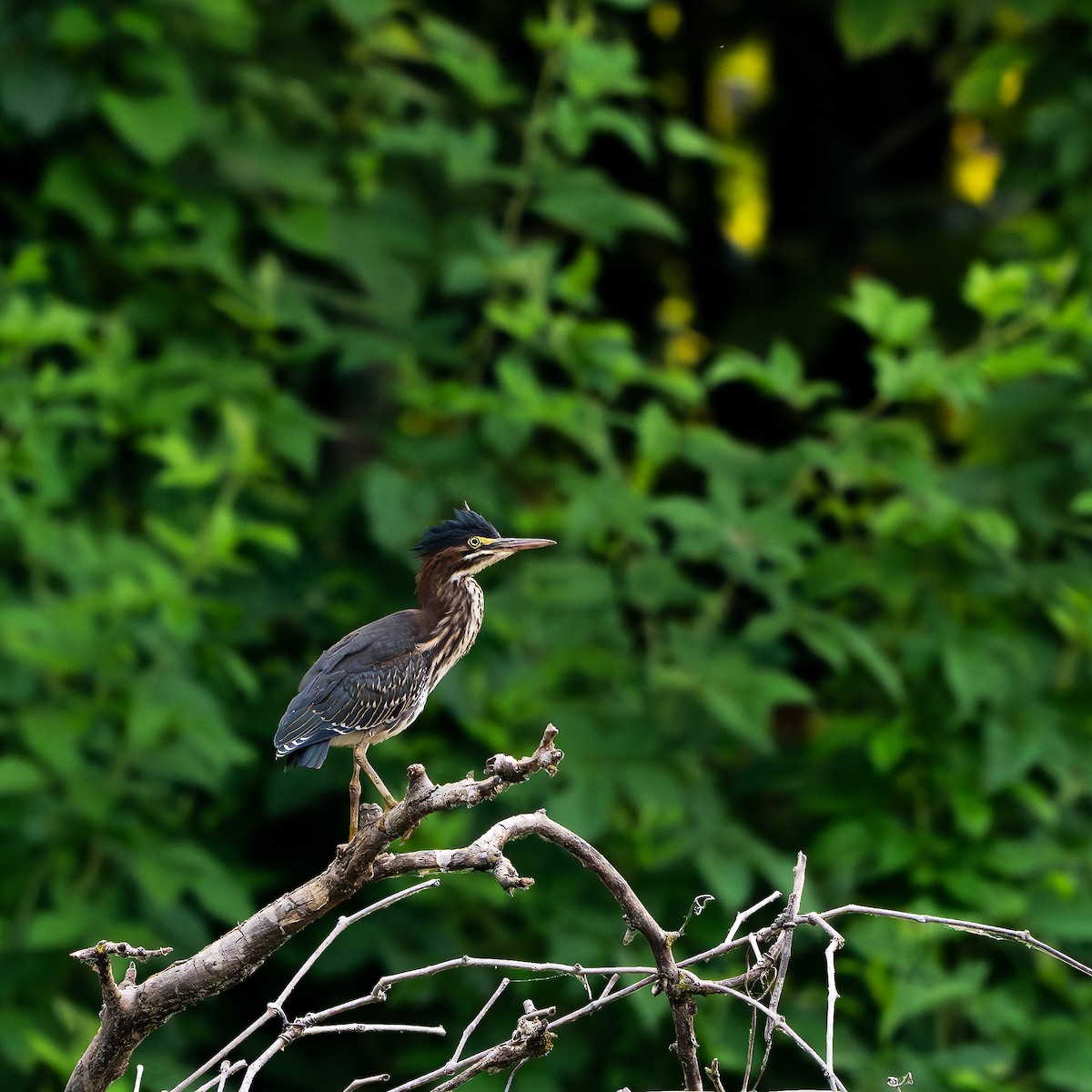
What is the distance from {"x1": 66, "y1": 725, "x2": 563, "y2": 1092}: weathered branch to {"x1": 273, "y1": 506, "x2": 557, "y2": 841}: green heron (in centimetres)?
10

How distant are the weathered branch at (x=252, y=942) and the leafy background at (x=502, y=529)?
1.99 m

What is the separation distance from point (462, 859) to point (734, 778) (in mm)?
3292

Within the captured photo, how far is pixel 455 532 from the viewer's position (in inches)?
87.7

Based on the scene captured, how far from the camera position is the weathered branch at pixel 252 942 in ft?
6.55

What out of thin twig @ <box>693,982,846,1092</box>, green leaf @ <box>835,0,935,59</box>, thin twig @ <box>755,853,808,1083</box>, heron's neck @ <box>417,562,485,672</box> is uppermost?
green leaf @ <box>835,0,935,59</box>

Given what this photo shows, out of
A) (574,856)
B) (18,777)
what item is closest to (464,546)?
(574,856)

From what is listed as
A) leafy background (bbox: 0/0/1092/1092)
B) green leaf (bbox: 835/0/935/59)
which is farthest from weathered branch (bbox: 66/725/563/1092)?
green leaf (bbox: 835/0/935/59)

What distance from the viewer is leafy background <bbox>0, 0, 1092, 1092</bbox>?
453 centimetres

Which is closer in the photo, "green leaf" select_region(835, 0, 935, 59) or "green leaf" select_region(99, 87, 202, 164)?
"green leaf" select_region(99, 87, 202, 164)

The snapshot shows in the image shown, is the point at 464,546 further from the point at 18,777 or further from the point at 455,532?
the point at 18,777

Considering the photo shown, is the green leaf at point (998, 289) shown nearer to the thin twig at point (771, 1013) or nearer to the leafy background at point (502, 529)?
the leafy background at point (502, 529)

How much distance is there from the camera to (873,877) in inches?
192

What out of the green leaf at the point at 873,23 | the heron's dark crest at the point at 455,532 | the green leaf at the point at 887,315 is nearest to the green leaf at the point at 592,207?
the green leaf at the point at 887,315

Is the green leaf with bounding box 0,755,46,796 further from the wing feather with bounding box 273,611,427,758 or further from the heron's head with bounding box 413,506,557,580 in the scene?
the heron's head with bounding box 413,506,557,580
